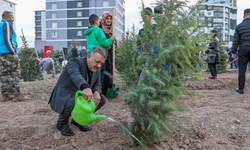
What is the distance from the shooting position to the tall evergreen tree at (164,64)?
1.93 m

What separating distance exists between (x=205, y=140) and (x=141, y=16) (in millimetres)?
1598

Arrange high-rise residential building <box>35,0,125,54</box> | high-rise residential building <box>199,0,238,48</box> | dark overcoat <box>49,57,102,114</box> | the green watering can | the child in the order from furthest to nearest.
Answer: high-rise residential building <box>199,0,238,48</box> < high-rise residential building <box>35,0,125,54</box> < the child < dark overcoat <box>49,57,102,114</box> < the green watering can

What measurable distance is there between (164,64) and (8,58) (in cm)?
405

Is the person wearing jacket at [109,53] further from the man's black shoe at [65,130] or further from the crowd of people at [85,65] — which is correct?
the man's black shoe at [65,130]

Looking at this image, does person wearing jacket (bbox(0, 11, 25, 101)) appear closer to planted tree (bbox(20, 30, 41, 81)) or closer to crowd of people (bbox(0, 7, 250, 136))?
crowd of people (bbox(0, 7, 250, 136))

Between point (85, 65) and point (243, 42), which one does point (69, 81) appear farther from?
point (243, 42)

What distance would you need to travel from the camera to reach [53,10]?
5712 centimetres

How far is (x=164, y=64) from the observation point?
80.7 inches

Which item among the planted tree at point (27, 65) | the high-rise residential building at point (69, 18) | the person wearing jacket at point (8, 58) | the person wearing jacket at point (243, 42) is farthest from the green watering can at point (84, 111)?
the high-rise residential building at point (69, 18)

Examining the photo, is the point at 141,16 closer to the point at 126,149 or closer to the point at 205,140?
the point at 126,149

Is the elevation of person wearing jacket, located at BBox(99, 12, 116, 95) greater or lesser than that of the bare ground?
greater

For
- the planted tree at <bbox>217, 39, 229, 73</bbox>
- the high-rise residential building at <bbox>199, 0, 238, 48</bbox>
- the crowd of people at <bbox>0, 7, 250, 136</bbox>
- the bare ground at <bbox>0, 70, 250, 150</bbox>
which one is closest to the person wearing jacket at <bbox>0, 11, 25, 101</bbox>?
the crowd of people at <bbox>0, 7, 250, 136</bbox>

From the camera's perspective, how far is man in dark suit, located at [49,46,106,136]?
94.9 inches

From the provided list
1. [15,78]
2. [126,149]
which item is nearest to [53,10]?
[15,78]
